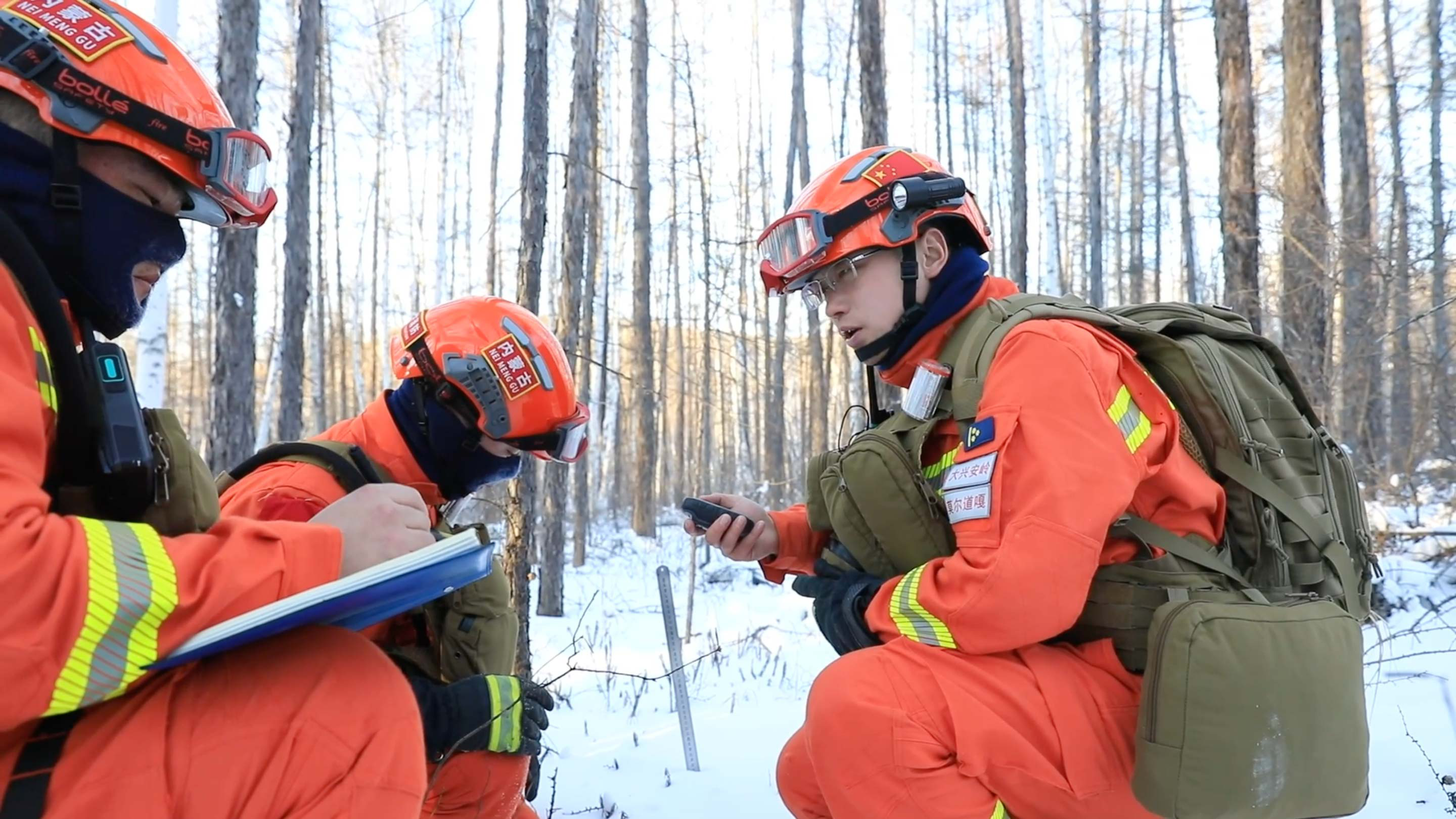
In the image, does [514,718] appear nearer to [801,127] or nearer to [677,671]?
[677,671]

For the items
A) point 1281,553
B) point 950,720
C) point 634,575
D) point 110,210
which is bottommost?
point 634,575

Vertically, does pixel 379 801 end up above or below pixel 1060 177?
below

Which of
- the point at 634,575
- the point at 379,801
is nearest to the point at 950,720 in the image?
the point at 379,801

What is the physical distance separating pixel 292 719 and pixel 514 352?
5.76 feet

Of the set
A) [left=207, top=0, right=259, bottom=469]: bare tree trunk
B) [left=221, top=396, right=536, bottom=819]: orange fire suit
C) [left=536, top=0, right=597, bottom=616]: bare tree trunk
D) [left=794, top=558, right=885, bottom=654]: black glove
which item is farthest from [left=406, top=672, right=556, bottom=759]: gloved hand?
[left=207, top=0, right=259, bottom=469]: bare tree trunk

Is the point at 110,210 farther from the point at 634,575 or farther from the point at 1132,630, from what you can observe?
the point at 634,575

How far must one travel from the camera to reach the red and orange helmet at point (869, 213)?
2707mm

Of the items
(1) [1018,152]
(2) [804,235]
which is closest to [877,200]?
(2) [804,235]

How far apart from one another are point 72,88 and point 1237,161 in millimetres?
8680

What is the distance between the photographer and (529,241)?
5176 millimetres

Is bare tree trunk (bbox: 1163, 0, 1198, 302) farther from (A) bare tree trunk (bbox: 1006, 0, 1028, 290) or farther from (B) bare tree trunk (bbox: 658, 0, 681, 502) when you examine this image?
(B) bare tree trunk (bbox: 658, 0, 681, 502)

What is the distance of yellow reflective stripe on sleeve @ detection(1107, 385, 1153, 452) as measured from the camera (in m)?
2.16

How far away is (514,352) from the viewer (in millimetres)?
3086

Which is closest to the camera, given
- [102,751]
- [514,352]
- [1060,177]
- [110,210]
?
[102,751]
